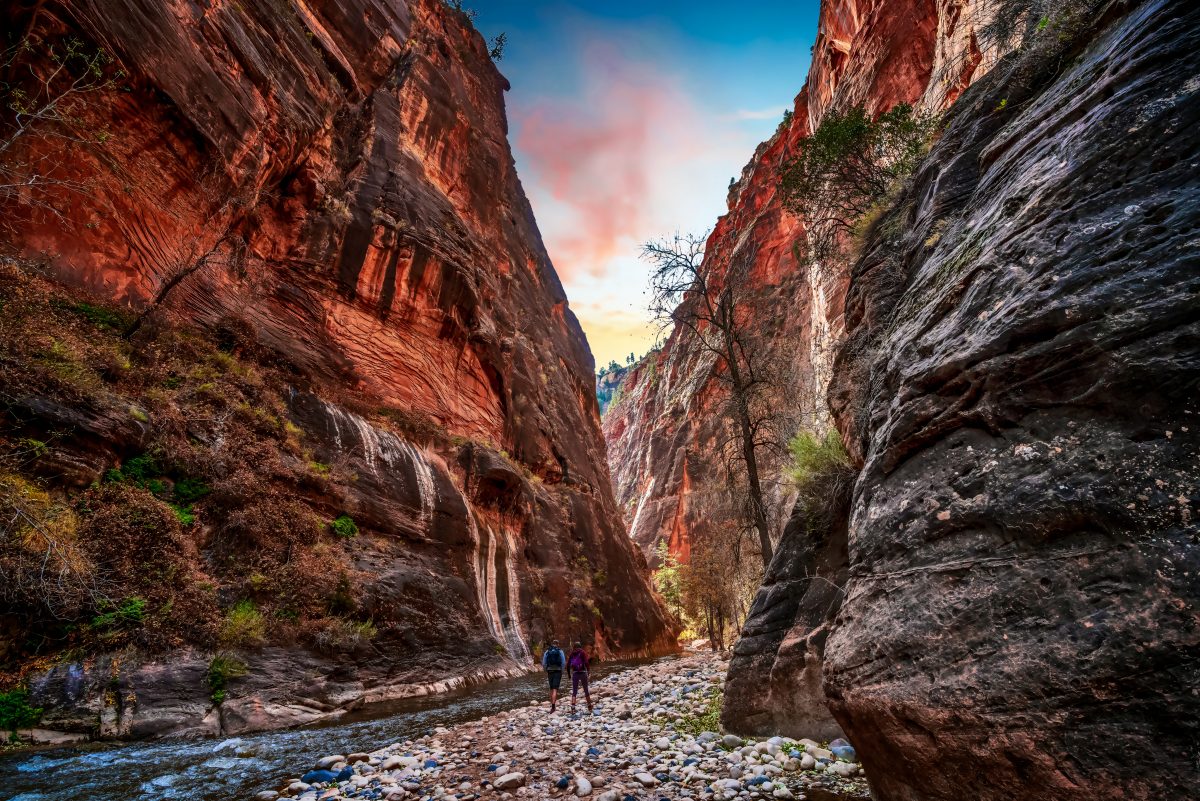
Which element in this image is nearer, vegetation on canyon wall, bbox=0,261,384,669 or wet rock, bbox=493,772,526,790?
wet rock, bbox=493,772,526,790

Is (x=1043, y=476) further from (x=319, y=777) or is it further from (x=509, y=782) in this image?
(x=319, y=777)

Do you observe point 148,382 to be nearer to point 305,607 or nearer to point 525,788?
point 305,607

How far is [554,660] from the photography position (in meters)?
10.4

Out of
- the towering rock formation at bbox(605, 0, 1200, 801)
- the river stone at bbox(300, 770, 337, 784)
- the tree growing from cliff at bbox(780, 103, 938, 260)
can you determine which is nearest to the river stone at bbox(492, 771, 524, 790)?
the river stone at bbox(300, 770, 337, 784)

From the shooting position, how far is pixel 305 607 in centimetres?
1077

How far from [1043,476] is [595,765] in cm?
565

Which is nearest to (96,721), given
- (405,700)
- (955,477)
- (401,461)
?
(405,700)

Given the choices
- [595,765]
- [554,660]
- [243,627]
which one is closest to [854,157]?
[554,660]

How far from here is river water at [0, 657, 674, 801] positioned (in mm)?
5301

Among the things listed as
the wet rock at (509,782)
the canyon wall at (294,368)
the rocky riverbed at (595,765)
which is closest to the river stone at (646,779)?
the rocky riverbed at (595,765)

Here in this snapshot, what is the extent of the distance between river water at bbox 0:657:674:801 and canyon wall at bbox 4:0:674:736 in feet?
2.24

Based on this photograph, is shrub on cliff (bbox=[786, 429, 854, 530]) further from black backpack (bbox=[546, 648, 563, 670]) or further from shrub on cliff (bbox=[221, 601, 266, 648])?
shrub on cliff (bbox=[221, 601, 266, 648])

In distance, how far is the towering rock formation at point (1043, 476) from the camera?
2.77 meters

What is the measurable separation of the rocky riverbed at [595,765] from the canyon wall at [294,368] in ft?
11.0
